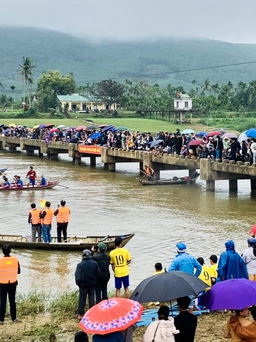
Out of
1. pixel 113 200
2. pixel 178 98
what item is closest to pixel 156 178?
pixel 113 200

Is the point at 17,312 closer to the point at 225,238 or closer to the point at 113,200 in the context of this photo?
the point at 225,238

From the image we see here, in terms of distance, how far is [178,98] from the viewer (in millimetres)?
106938

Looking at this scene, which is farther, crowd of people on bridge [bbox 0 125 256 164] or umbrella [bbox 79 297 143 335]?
crowd of people on bridge [bbox 0 125 256 164]

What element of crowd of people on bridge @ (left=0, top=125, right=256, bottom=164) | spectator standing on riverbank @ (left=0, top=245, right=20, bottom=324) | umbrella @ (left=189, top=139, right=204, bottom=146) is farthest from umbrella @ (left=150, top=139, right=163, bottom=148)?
spectator standing on riverbank @ (left=0, top=245, right=20, bottom=324)

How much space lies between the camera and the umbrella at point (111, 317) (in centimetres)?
680

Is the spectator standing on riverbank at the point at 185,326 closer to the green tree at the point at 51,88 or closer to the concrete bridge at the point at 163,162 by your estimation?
the concrete bridge at the point at 163,162

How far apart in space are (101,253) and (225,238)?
10301mm

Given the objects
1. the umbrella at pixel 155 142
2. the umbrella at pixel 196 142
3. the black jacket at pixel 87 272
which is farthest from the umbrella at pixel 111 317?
the umbrella at pixel 155 142

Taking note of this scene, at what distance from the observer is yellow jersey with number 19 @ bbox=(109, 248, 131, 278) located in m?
11.3

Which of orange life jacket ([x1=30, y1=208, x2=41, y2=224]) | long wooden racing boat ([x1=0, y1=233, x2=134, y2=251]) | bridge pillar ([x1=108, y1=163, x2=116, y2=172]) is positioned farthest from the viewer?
bridge pillar ([x1=108, y1=163, x2=116, y2=172])

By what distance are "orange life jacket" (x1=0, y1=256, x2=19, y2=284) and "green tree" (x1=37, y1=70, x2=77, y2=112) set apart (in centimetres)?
9801

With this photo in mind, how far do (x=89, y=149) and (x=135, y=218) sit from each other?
1861cm

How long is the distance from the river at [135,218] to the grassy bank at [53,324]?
2375mm

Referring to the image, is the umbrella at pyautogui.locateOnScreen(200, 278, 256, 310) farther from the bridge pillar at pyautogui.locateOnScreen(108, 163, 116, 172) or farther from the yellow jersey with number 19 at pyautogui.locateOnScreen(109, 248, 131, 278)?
the bridge pillar at pyautogui.locateOnScreen(108, 163, 116, 172)
